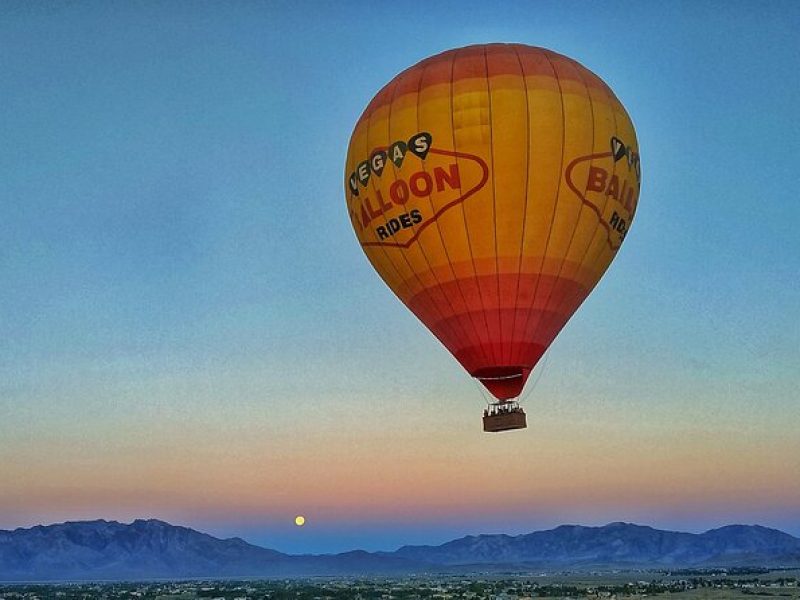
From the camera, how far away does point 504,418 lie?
30.6 metres

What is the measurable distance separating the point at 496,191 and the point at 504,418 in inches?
282

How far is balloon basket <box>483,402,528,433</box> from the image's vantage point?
30344mm

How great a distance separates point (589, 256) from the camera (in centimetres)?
3180

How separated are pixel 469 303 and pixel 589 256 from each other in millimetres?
4531

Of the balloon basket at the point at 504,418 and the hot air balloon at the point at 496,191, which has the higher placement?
the hot air balloon at the point at 496,191

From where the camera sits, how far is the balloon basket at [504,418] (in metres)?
30.3

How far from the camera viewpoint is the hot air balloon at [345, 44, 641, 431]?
2980cm

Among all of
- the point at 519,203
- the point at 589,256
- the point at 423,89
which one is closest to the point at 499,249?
the point at 519,203

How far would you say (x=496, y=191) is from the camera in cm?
2973

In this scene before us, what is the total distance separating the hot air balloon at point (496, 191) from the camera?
2980cm

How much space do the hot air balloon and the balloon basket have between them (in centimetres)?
4

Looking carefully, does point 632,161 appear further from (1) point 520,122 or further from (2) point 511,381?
(2) point 511,381

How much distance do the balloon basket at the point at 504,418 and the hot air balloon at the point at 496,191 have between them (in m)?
0.04

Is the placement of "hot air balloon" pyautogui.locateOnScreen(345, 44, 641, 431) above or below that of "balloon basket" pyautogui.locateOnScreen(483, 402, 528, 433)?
above
